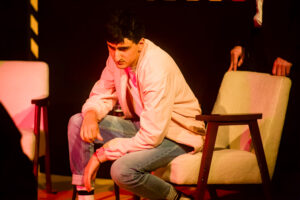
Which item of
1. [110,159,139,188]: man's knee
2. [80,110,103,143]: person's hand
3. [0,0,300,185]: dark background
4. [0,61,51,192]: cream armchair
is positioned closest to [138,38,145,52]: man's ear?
[80,110,103,143]: person's hand

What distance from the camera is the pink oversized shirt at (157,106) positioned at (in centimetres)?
244

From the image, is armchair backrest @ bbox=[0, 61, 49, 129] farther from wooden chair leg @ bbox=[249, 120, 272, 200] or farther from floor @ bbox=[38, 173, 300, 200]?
wooden chair leg @ bbox=[249, 120, 272, 200]

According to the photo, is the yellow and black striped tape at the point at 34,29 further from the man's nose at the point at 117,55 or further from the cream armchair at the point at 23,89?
the man's nose at the point at 117,55

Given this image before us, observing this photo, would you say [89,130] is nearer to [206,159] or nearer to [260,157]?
[206,159]

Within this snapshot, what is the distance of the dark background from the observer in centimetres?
380

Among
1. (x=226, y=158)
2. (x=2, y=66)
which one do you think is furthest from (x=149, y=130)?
(x=2, y=66)

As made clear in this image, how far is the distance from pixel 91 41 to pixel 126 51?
1558 millimetres

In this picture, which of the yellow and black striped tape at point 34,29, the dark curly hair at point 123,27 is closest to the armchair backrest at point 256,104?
the dark curly hair at point 123,27

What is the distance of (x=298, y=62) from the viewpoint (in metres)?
2.75

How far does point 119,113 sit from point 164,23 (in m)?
0.89

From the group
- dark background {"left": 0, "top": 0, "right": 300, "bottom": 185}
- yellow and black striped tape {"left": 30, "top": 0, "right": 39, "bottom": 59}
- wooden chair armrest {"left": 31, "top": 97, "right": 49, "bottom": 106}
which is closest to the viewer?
wooden chair armrest {"left": 31, "top": 97, "right": 49, "bottom": 106}

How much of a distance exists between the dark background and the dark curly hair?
4.33ft

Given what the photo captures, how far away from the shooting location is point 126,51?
252 centimetres

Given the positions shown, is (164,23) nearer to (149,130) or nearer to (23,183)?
(149,130)
